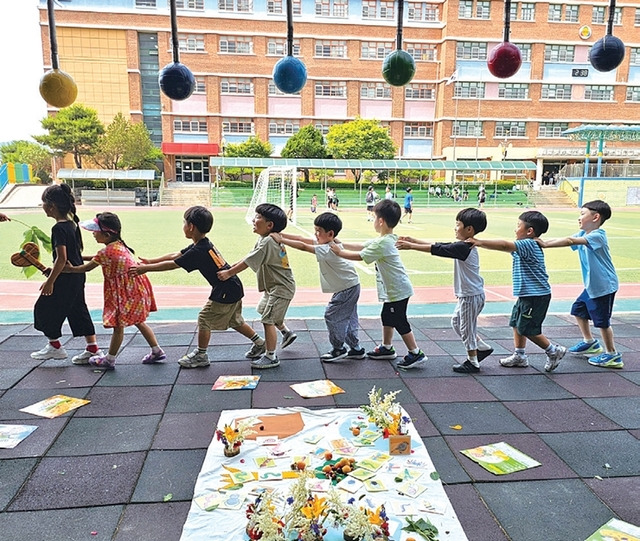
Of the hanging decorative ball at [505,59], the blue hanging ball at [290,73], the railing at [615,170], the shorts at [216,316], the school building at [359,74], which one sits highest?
the school building at [359,74]

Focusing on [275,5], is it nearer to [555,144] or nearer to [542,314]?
[555,144]

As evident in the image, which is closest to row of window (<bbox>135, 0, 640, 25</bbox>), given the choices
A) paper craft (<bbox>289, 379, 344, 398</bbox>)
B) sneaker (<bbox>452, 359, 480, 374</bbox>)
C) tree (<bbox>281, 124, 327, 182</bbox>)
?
tree (<bbox>281, 124, 327, 182</bbox>)

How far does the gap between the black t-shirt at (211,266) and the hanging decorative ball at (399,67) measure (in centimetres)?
211

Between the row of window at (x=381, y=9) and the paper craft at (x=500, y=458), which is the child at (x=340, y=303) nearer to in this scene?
the paper craft at (x=500, y=458)

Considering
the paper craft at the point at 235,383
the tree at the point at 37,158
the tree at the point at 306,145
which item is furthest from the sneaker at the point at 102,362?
the tree at the point at 37,158

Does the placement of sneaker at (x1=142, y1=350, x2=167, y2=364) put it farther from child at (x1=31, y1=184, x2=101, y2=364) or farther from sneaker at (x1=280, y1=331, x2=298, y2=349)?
sneaker at (x1=280, y1=331, x2=298, y2=349)

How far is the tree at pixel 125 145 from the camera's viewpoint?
43.7 metres

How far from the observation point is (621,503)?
8.70 feet

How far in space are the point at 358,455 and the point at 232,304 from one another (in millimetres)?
2122

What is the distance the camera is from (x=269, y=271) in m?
4.81

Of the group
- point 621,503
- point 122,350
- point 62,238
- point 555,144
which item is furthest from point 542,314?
point 555,144

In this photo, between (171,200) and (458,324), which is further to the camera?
(171,200)

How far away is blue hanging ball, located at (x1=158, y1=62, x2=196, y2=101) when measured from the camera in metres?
3.36

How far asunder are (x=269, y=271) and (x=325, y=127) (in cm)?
4766
